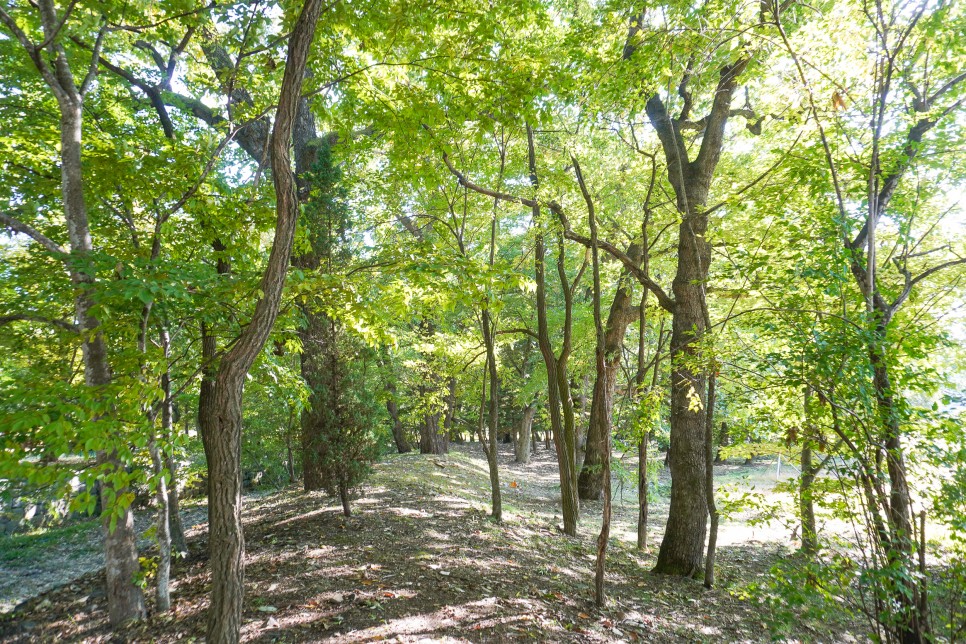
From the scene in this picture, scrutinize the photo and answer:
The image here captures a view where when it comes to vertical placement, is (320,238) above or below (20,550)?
above

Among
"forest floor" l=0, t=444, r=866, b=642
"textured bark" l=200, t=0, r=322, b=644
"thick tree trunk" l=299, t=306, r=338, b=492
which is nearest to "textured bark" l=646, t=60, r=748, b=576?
"forest floor" l=0, t=444, r=866, b=642

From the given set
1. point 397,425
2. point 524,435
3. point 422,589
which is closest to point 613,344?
point 422,589

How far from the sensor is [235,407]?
121 inches

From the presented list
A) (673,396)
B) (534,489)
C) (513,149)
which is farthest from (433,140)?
(534,489)

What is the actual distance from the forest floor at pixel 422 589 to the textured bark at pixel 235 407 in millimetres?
1219

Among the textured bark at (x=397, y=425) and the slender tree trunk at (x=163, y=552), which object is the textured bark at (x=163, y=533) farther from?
the textured bark at (x=397, y=425)

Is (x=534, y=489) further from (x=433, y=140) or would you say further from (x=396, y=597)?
(x=433, y=140)

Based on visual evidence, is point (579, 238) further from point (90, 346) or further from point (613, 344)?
point (90, 346)

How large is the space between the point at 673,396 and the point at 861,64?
14.8 ft

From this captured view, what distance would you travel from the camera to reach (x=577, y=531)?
8.97 meters

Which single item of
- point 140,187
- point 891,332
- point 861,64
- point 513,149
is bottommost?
point 891,332

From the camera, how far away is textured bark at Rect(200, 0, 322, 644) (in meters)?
2.96

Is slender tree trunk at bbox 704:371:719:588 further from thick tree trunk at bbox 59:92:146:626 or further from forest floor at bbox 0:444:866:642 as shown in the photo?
thick tree trunk at bbox 59:92:146:626

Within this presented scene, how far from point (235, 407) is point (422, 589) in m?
3.16
